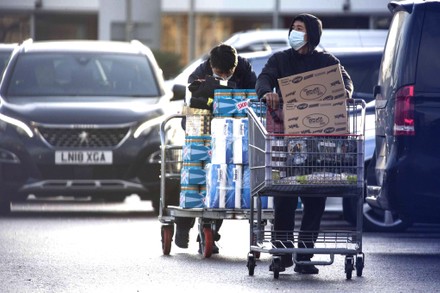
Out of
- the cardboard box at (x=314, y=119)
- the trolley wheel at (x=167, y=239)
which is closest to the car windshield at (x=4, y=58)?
the trolley wheel at (x=167, y=239)

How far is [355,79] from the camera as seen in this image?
15828 mm

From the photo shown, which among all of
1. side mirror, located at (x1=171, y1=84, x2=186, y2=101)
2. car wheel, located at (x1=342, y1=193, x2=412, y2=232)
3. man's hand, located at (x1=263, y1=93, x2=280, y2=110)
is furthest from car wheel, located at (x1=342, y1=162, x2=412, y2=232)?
man's hand, located at (x1=263, y1=93, x2=280, y2=110)

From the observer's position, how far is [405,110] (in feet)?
38.0

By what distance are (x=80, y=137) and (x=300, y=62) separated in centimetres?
589

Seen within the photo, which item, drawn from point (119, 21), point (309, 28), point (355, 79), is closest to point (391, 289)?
point (309, 28)

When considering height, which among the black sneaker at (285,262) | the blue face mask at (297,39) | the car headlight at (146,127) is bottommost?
the black sneaker at (285,262)

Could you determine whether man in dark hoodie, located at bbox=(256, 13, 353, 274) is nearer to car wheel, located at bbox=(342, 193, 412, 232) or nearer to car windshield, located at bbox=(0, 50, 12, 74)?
A: car wheel, located at bbox=(342, 193, 412, 232)

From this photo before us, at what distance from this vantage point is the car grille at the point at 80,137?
53.3 ft

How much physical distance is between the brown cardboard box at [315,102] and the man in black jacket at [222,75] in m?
1.64

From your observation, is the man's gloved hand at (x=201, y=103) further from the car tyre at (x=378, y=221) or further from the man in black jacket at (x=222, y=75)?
the car tyre at (x=378, y=221)

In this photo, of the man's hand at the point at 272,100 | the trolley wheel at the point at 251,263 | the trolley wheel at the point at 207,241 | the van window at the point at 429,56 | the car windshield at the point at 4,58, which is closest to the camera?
the man's hand at the point at 272,100

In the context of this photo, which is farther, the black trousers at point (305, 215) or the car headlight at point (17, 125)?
the car headlight at point (17, 125)

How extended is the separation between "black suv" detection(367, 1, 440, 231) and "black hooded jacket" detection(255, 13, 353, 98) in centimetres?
104

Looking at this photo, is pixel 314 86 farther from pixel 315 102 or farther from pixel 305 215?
pixel 305 215
